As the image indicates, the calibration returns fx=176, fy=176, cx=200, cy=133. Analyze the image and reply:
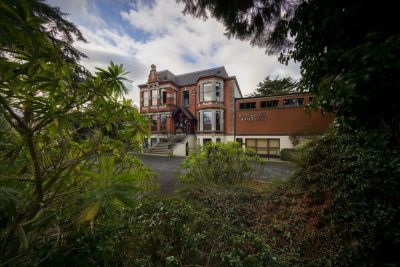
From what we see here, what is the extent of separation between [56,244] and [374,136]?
4.05 m

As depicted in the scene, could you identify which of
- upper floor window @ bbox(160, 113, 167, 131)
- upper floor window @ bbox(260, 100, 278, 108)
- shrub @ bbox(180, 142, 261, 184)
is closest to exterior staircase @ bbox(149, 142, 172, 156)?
upper floor window @ bbox(160, 113, 167, 131)

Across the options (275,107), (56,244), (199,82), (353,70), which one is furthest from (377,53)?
(199,82)

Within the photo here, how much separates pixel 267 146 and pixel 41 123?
58.4 feet

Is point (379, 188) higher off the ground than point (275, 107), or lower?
lower

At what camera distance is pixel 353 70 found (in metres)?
1.85

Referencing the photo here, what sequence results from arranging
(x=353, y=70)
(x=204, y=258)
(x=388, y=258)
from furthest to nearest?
1. (x=388, y=258)
2. (x=204, y=258)
3. (x=353, y=70)

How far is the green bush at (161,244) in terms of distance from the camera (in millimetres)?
1666

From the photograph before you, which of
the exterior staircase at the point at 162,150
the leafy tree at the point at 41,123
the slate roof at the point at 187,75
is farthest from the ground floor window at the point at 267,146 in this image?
the leafy tree at the point at 41,123

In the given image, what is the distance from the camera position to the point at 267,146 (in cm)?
1719

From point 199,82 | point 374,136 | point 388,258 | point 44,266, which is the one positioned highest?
point 199,82

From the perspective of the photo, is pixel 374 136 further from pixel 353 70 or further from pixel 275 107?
pixel 275 107

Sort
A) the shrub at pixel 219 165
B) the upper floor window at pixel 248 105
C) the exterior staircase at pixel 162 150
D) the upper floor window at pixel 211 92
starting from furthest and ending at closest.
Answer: the upper floor window at pixel 211 92 → the upper floor window at pixel 248 105 → the exterior staircase at pixel 162 150 → the shrub at pixel 219 165

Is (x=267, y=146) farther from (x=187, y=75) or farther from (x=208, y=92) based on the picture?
(x=187, y=75)

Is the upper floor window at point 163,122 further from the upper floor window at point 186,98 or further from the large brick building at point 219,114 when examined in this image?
the upper floor window at point 186,98
